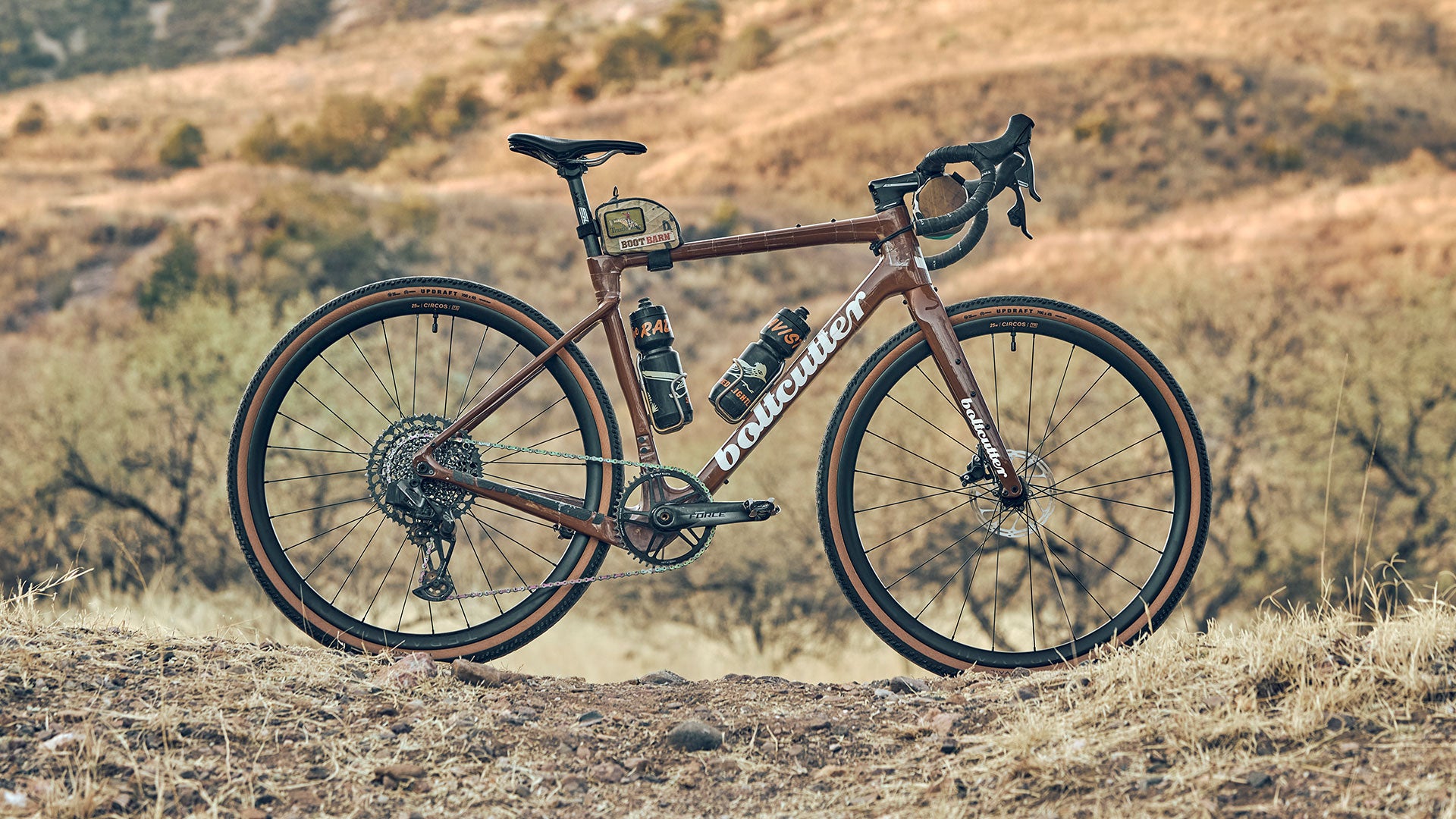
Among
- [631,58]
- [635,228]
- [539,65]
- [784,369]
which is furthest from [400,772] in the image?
[631,58]

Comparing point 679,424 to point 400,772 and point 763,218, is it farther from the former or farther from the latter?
point 763,218

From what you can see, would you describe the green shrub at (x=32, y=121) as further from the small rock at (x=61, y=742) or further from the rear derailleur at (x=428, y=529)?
the small rock at (x=61, y=742)

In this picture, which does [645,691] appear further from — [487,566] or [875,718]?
[487,566]

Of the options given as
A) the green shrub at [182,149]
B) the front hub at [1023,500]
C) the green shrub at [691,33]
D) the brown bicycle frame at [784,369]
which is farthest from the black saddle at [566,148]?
the green shrub at [691,33]

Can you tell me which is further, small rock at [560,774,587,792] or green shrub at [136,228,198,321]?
green shrub at [136,228,198,321]

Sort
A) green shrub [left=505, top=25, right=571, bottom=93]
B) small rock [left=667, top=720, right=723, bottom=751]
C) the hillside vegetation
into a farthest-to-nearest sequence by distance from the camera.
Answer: green shrub [left=505, top=25, right=571, bottom=93] → the hillside vegetation → small rock [left=667, top=720, right=723, bottom=751]

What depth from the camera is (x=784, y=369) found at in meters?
3.60

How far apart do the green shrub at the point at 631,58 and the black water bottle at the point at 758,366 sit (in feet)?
213

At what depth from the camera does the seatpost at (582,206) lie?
3564 millimetres

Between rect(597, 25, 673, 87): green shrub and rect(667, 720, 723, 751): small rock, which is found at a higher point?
rect(597, 25, 673, 87): green shrub

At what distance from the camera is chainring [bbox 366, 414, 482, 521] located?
3.55 m

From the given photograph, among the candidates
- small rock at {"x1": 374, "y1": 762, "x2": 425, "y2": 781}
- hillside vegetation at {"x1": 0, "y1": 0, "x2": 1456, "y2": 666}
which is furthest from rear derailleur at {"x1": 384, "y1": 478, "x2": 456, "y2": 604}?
hillside vegetation at {"x1": 0, "y1": 0, "x2": 1456, "y2": 666}

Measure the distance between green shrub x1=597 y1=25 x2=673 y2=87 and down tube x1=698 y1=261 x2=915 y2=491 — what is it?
64908mm

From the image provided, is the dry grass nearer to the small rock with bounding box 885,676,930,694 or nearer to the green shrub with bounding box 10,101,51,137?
the small rock with bounding box 885,676,930,694
